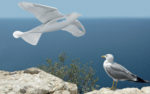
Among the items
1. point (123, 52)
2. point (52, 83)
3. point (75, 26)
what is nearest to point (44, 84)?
point (52, 83)

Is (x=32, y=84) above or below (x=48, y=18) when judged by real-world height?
below

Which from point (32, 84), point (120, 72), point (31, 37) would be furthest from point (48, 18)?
point (120, 72)

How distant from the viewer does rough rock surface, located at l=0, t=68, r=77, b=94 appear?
5.99 metres

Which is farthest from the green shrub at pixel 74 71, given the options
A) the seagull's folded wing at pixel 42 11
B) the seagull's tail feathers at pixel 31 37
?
the seagull's folded wing at pixel 42 11

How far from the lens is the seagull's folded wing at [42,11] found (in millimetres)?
6449

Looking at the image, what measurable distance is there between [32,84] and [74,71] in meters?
7.35

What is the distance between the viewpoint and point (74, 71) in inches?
530

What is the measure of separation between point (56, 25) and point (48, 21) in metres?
0.32

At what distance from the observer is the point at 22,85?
6.09m

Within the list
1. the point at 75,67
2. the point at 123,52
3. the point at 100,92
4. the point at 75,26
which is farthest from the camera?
the point at 123,52

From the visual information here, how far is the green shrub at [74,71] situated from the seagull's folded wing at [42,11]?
6331 millimetres

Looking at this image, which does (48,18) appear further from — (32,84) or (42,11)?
(32,84)

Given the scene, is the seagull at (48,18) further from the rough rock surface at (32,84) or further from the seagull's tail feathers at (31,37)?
the rough rock surface at (32,84)

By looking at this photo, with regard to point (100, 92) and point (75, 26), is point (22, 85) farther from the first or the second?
point (75, 26)
